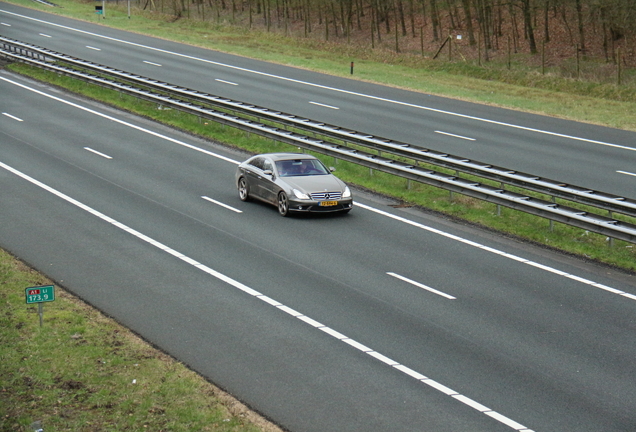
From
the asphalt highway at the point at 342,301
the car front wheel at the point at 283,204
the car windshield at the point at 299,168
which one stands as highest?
the car windshield at the point at 299,168

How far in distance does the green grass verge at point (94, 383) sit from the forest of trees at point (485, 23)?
4195cm

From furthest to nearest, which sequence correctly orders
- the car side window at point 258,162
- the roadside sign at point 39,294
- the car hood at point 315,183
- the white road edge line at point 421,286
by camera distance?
the car side window at point 258,162 → the car hood at point 315,183 → the white road edge line at point 421,286 → the roadside sign at point 39,294

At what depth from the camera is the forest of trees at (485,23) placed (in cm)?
5288

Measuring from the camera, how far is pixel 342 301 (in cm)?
1454

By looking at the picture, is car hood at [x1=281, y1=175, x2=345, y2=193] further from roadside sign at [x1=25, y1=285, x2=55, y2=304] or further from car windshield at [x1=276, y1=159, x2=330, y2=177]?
roadside sign at [x1=25, y1=285, x2=55, y2=304]

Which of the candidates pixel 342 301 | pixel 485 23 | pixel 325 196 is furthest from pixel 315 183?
pixel 485 23

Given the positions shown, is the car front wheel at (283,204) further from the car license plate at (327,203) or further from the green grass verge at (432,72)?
the green grass verge at (432,72)

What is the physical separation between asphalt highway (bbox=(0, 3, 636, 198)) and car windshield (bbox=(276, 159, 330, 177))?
711cm

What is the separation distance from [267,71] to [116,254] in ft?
101

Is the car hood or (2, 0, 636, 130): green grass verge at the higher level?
(2, 0, 636, 130): green grass verge

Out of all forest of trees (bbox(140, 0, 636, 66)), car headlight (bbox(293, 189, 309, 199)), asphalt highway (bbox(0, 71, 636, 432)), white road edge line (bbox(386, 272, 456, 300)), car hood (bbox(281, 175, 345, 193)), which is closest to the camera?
asphalt highway (bbox(0, 71, 636, 432))

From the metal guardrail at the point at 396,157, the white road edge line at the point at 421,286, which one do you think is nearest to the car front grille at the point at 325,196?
the metal guardrail at the point at 396,157

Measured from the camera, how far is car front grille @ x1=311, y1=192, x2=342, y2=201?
20406 millimetres

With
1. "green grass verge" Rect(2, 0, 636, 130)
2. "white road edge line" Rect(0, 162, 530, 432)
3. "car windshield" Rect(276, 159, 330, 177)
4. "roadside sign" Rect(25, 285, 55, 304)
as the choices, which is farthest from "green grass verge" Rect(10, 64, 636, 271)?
"green grass verge" Rect(2, 0, 636, 130)
